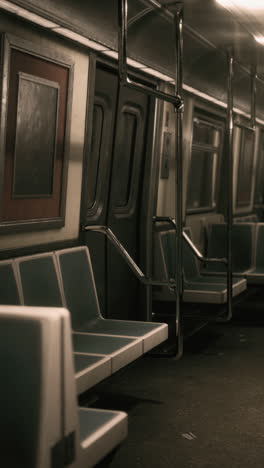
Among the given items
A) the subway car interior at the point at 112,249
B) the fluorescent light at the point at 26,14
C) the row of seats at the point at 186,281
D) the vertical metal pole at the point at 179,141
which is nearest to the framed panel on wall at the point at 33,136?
the subway car interior at the point at 112,249

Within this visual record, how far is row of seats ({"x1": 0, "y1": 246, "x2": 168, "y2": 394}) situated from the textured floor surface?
0.22m

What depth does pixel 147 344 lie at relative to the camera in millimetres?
4277

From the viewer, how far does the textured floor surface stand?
3.59 meters

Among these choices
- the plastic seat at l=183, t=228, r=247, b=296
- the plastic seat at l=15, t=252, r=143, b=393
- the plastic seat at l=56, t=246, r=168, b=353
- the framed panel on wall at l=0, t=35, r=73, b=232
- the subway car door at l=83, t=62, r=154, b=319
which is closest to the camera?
the plastic seat at l=15, t=252, r=143, b=393

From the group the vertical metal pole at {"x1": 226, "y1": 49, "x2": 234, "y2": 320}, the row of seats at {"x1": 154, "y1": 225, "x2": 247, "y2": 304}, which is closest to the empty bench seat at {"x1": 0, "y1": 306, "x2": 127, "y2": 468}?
the vertical metal pole at {"x1": 226, "y1": 49, "x2": 234, "y2": 320}

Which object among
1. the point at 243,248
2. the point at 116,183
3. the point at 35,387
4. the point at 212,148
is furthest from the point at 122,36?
the point at 212,148

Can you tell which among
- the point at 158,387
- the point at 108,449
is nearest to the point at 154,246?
the point at 158,387

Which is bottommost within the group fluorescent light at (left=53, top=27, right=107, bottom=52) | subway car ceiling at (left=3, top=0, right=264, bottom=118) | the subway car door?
the subway car door

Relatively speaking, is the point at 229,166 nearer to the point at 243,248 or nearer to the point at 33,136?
the point at 33,136

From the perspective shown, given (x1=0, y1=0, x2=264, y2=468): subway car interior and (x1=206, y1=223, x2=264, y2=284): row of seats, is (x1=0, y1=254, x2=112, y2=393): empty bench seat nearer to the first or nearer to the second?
(x1=0, y1=0, x2=264, y2=468): subway car interior

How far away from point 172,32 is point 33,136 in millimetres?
1527

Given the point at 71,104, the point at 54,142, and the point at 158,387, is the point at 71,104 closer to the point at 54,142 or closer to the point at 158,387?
the point at 54,142

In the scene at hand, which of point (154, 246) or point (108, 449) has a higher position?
point (154, 246)

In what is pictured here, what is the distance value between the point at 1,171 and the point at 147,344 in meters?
1.36
